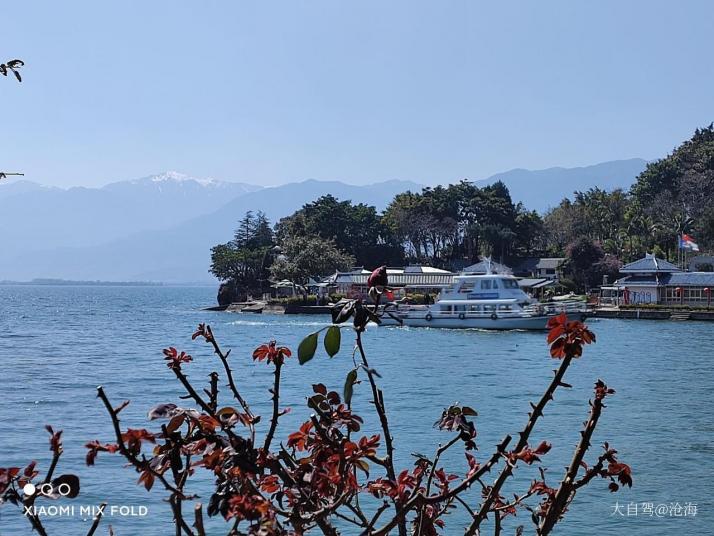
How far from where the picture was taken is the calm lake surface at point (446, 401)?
445 inches

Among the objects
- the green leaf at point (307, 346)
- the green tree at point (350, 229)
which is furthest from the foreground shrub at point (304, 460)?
the green tree at point (350, 229)

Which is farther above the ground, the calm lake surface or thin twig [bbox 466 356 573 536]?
thin twig [bbox 466 356 573 536]

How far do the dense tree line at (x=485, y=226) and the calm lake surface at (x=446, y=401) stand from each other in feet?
128

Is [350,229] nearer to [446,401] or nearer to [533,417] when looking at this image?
[446,401]

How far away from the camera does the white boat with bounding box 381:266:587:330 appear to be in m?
51.5

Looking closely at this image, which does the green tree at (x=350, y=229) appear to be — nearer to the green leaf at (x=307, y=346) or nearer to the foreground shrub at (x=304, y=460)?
the foreground shrub at (x=304, y=460)

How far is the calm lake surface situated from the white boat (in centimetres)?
444

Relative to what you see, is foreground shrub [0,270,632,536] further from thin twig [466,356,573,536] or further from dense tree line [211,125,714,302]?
dense tree line [211,125,714,302]

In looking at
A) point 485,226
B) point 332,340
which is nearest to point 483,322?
point 485,226

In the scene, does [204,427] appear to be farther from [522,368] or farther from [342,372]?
[522,368]

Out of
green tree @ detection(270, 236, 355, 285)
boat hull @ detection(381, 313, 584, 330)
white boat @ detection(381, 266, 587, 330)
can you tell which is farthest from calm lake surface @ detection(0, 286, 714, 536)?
green tree @ detection(270, 236, 355, 285)

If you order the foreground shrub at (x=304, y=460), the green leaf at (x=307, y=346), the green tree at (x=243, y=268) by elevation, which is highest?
the green tree at (x=243, y=268)

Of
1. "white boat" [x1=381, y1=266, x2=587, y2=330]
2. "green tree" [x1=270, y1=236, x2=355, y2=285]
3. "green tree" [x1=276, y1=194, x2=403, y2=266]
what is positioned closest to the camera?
"white boat" [x1=381, y1=266, x2=587, y2=330]

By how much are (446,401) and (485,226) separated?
67.4 meters
